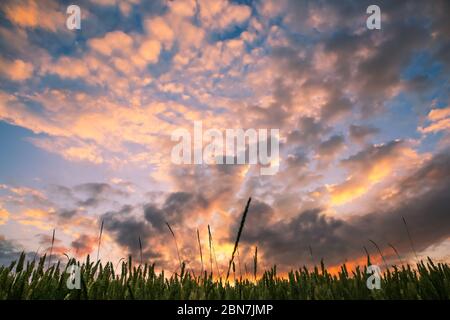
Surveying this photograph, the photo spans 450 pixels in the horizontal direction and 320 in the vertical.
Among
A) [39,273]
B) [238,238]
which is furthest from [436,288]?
[39,273]

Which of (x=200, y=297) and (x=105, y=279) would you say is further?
(x=105, y=279)

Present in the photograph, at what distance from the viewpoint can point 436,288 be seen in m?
4.40
